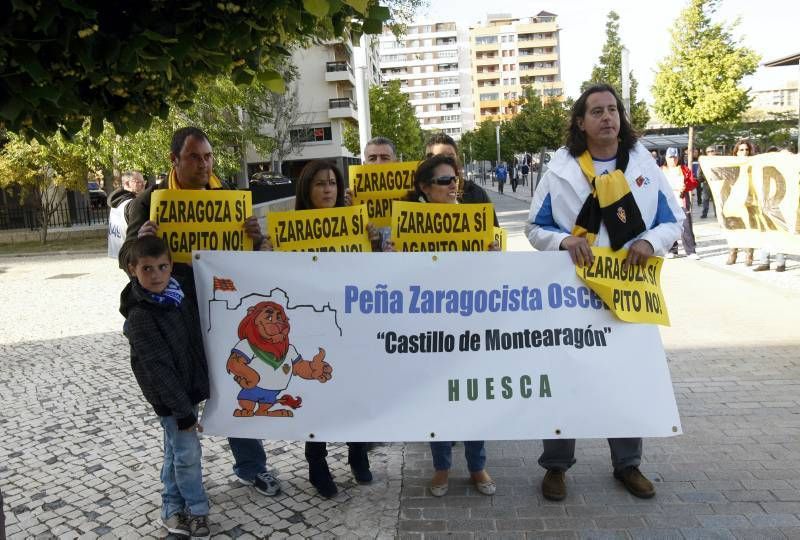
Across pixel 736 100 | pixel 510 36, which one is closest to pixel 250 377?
pixel 736 100

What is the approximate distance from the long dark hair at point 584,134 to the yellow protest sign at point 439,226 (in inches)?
25.2

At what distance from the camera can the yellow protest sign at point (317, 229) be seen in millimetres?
4309

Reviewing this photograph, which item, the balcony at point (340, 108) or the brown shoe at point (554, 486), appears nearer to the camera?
the brown shoe at point (554, 486)

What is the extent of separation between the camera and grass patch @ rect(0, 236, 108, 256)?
21609 mm

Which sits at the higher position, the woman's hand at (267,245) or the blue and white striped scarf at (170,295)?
the woman's hand at (267,245)

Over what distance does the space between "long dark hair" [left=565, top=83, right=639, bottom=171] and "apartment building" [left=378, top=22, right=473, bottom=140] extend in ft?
523

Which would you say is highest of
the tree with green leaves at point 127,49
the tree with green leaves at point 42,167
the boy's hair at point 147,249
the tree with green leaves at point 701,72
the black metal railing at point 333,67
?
the black metal railing at point 333,67

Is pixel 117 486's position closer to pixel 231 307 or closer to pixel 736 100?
pixel 231 307

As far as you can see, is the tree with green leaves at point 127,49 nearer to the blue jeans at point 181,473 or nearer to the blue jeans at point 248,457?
the blue jeans at point 181,473

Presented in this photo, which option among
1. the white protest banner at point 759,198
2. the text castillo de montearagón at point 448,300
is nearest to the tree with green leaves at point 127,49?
the text castillo de montearagón at point 448,300

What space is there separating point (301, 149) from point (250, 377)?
57.4 meters

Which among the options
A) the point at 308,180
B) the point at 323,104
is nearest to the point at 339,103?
the point at 323,104

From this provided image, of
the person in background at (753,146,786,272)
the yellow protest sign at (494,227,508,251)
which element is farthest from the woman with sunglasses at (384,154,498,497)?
the person in background at (753,146,786,272)

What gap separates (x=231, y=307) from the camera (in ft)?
12.7
